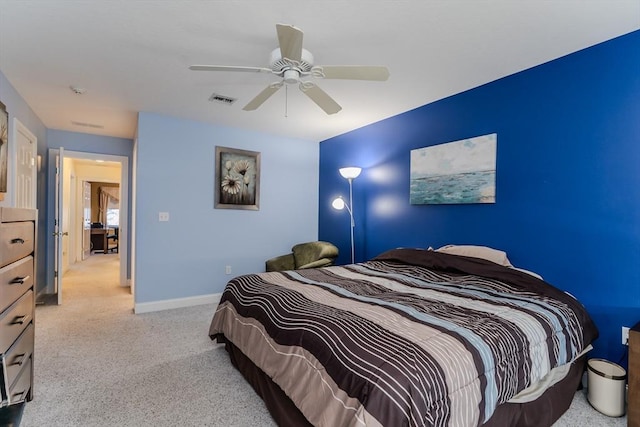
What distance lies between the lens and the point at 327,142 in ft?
16.3

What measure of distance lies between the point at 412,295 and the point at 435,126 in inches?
78.4

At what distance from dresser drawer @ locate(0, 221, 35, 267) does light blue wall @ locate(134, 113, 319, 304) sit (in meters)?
1.89

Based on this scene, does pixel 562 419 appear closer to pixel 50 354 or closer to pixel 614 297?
pixel 614 297

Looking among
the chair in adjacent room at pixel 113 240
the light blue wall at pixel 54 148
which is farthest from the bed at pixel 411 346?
the chair in adjacent room at pixel 113 240

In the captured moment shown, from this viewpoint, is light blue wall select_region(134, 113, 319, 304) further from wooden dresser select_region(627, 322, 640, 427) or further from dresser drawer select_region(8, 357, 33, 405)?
wooden dresser select_region(627, 322, 640, 427)

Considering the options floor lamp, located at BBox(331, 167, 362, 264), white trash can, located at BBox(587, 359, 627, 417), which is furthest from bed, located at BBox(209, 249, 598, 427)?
floor lamp, located at BBox(331, 167, 362, 264)

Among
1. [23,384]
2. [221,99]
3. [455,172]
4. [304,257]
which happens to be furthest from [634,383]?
[221,99]

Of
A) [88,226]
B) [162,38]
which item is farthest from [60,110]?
[88,226]

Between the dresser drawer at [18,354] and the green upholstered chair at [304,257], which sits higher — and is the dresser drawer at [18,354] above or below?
below

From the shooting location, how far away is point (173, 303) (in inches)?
157

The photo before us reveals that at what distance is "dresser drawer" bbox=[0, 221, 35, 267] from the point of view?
1.53 m

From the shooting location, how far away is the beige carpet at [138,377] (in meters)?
1.85

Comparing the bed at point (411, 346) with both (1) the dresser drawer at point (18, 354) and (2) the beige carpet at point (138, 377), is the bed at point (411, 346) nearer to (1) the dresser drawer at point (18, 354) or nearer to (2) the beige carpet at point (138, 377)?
(2) the beige carpet at point (138, 377)

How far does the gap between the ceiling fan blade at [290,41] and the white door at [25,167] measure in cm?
307
